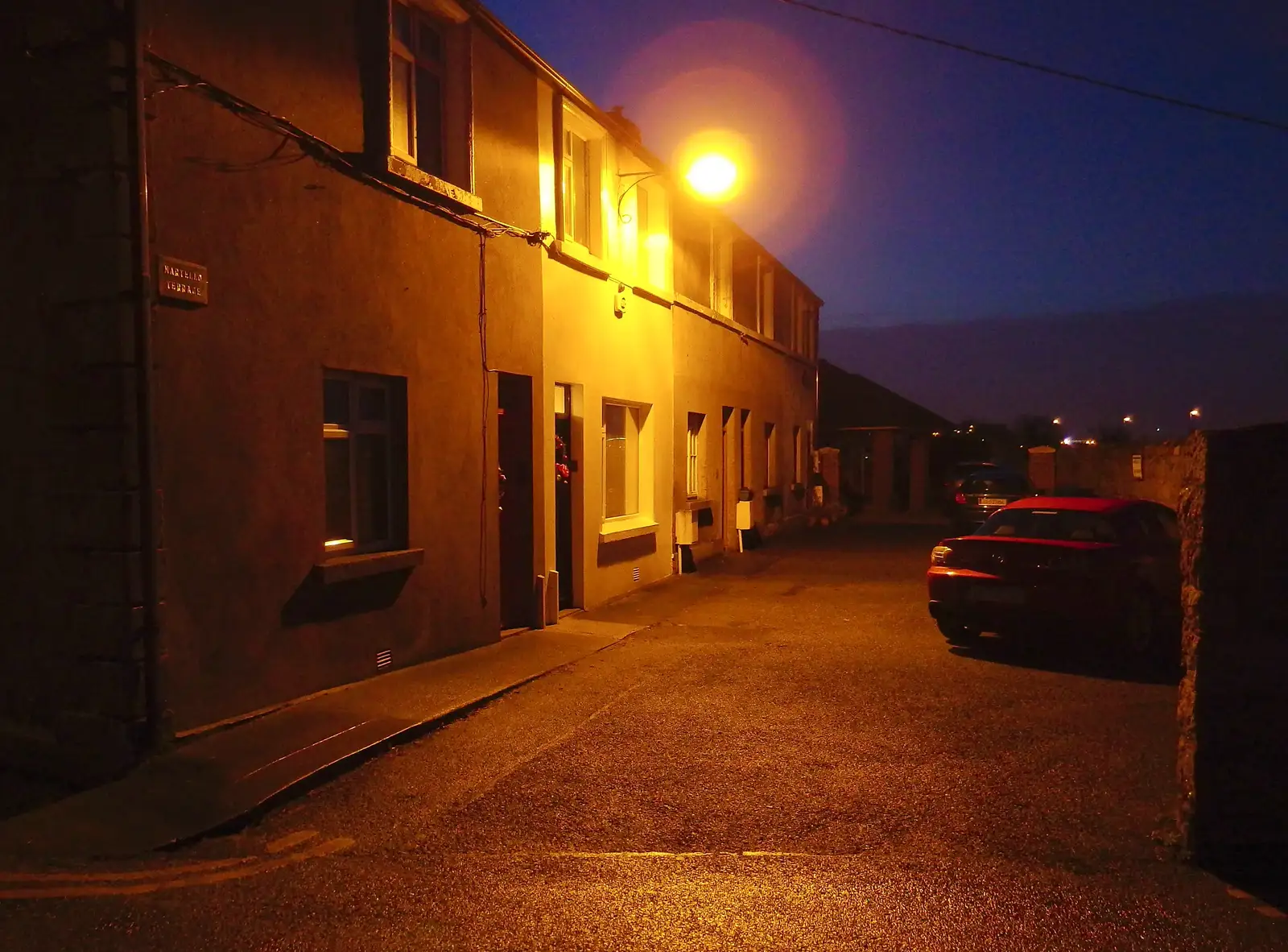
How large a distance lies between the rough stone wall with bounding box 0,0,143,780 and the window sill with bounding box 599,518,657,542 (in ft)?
24.3

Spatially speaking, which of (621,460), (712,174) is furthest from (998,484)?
(712,174)

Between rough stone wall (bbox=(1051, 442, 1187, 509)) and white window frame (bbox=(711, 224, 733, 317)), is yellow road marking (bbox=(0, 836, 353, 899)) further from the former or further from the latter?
rough stone wall (bbox=(1051, 442, 1187, 509))

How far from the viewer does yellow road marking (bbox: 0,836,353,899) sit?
4426 mm

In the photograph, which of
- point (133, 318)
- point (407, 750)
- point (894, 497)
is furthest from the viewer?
point (894, 497)

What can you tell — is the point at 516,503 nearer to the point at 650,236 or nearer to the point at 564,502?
the point at 564,502

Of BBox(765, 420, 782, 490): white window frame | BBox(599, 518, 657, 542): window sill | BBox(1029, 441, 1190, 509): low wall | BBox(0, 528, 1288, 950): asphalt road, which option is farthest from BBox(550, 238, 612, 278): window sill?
BBox(1029, 441, 1190, 509): low wall

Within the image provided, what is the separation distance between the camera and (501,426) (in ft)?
36.7

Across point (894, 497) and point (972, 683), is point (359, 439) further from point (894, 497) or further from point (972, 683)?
point (894, 497)

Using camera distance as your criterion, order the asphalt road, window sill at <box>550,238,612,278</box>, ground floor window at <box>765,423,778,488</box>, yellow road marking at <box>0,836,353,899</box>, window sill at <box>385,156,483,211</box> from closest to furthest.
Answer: the asphalt road < yellow road marking at <box>0,836,353,899</box> < window sill at <box>385,156,483,211</box> < window sill at <box>550,238,612,278</box> < ground floor window at <box>765,423,778,488</box>

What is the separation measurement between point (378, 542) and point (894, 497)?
29.0 metres

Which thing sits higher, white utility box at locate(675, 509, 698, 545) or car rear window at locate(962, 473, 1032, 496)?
car rear window at locate(962, 473, 1032, 496)

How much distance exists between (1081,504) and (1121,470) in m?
17.2

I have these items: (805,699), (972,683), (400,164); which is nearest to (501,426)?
(400,164)

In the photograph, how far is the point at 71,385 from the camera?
6168mm
